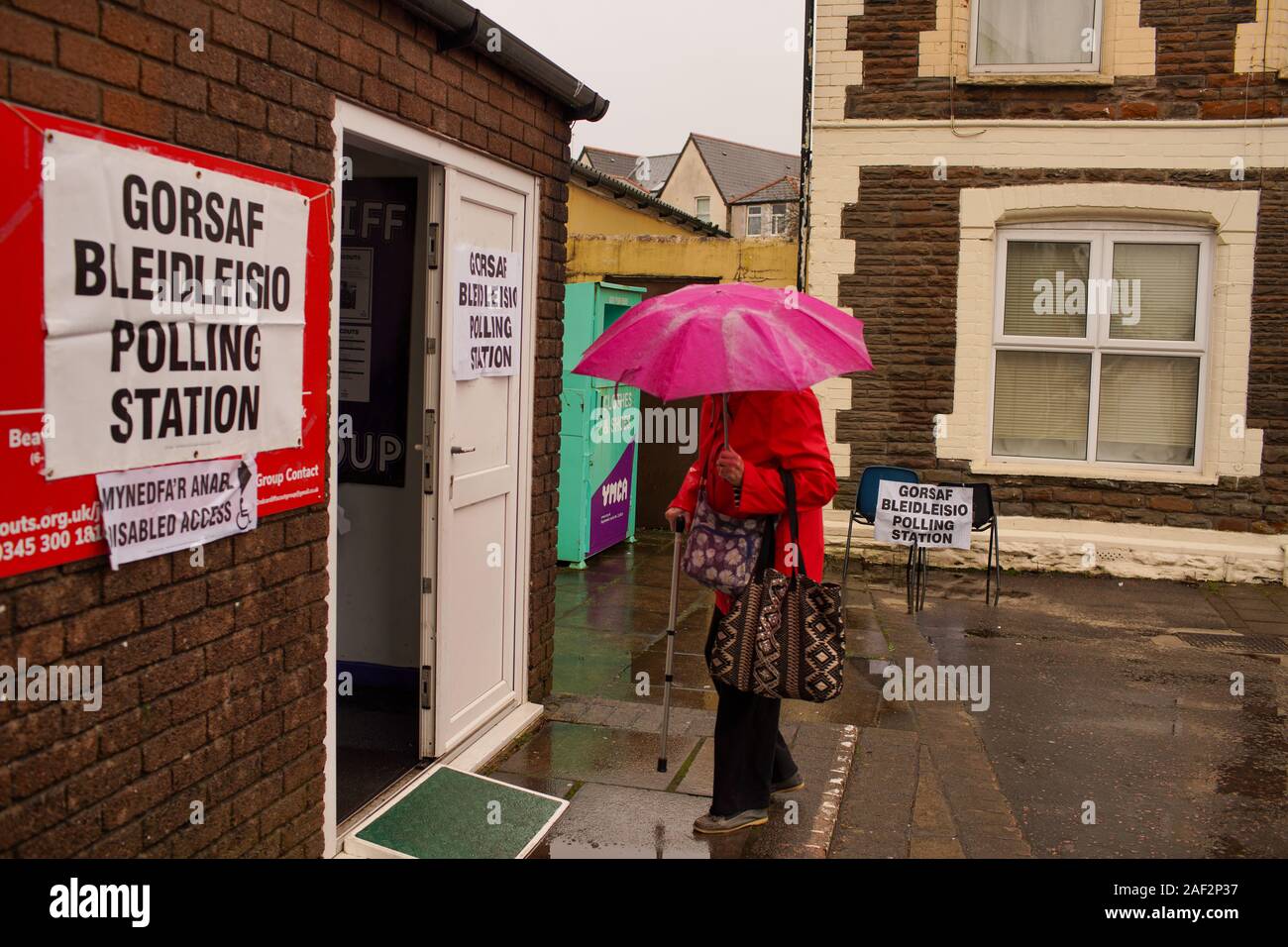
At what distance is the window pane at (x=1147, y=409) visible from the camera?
10.6m

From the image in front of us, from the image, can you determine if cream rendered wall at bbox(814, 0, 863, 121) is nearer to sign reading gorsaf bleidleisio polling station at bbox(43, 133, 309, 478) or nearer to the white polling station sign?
sign reading gorsaf bleidleisio polling station at bbox(43, 133, 309, 478)

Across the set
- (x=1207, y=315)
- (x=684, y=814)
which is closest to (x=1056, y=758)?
(x=684, y=814)

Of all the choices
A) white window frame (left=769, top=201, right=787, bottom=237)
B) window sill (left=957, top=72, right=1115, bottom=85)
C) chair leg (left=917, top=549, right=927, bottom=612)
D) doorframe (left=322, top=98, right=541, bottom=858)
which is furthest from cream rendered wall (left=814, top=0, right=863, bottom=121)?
white window frame (left=769, top=201, right=787, bottom=237)

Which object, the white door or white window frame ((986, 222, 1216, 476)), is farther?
white window frame ((986, 222, 1216, 476))

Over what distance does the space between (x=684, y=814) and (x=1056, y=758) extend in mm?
2187

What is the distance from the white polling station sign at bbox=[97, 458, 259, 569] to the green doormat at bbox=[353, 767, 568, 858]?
5.00 ft

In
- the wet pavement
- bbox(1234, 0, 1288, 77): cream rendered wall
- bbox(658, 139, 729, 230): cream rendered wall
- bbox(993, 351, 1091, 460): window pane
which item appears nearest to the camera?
the wet pavement

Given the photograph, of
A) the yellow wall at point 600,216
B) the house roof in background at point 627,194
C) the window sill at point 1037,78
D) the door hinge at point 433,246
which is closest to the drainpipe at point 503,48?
the door hinge at point 433,246

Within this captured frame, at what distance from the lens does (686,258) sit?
12672mm

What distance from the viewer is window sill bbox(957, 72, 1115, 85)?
33.8 ft

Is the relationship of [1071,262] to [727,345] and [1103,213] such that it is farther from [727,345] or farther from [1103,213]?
[727,345]

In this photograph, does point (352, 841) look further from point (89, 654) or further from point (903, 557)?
point (903, 557)

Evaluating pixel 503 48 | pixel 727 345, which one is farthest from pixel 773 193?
pixel 727 345

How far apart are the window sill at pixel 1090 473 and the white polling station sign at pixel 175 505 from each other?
8.21 m
